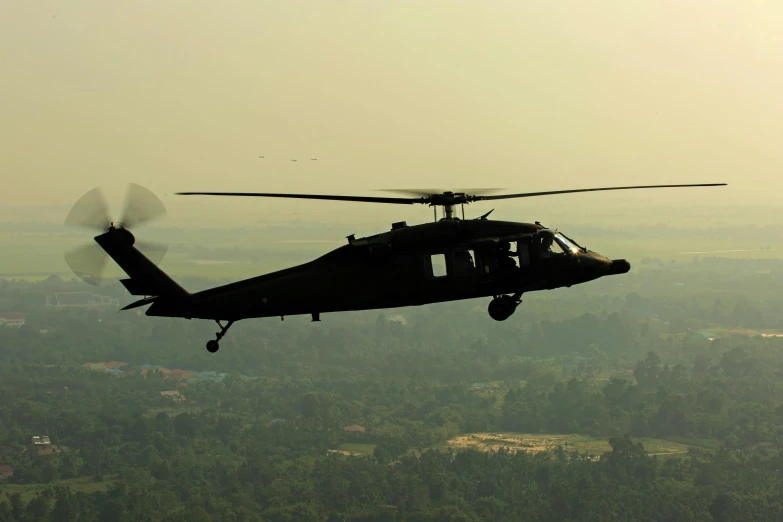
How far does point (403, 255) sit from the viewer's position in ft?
154

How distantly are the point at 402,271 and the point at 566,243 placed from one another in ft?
26.4

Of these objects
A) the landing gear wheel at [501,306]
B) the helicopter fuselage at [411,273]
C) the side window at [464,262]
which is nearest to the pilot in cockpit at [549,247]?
the helicopter fuselage at [411,273]

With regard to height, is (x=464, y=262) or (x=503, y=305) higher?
(x=464, y=262)

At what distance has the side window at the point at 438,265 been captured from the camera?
46.8m

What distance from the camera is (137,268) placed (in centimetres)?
4925

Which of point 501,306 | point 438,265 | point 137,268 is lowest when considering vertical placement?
point 501,306

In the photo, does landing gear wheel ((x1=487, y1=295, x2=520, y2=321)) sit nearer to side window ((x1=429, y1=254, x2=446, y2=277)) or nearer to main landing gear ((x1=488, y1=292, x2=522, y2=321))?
main landing gear ((x1=488, y1=292, x2=522, y2=321))

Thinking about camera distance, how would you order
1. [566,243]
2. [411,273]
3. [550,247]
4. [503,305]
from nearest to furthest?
[411,273]
[503,305]
[550,247]
[566,243]

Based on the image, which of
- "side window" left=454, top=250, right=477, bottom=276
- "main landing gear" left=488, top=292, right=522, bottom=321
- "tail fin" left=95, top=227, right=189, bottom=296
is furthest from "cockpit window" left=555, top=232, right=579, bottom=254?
"tail fin" left=95, top=227, right=189, bottom=296

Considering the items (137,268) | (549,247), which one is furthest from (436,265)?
(137,268)

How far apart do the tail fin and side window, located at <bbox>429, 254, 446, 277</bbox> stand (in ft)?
38.6

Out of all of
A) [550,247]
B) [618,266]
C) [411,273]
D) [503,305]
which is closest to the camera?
[411,273]

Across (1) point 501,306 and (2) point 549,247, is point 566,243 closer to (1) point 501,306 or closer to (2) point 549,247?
(2) point 549,247

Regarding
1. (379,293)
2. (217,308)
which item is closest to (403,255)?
(379,293)
